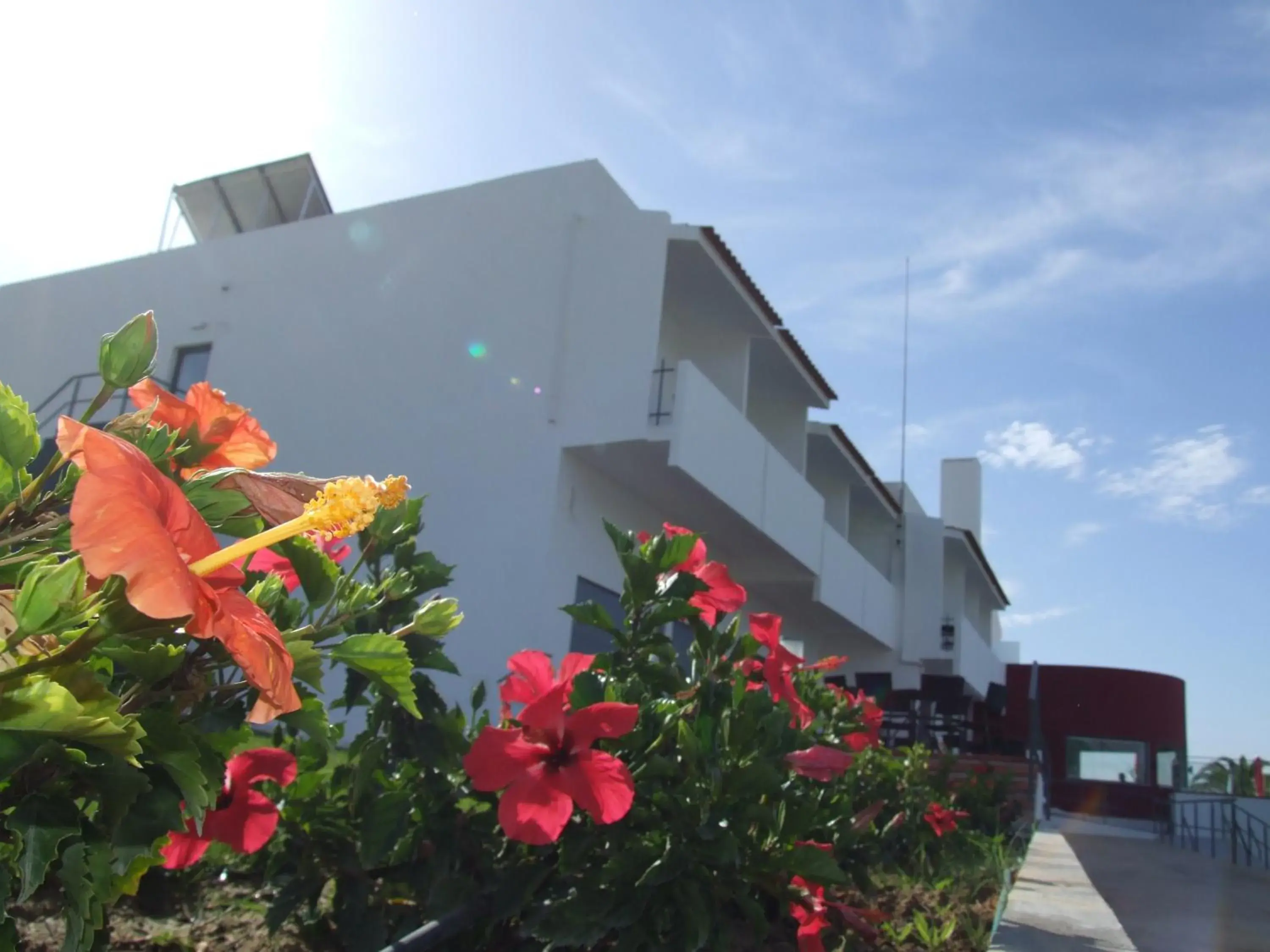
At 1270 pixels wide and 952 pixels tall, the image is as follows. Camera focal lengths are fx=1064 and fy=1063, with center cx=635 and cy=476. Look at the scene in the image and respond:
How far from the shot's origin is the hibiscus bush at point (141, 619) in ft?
2.19

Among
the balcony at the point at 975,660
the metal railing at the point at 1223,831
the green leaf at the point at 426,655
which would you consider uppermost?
the balcony at the point at 975,660

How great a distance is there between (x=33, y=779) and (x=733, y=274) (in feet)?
28.3

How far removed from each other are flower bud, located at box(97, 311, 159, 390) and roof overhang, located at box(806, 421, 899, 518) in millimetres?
12024

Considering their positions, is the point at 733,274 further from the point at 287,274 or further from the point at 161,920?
the point at 161,920

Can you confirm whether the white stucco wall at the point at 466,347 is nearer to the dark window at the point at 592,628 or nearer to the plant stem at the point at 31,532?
the dark window at the point at 592,628

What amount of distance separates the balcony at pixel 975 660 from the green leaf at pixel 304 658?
51.1 feet

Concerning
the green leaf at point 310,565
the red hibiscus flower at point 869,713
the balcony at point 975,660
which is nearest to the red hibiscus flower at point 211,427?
the green leaf at point 310,565

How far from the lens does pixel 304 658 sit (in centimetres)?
91

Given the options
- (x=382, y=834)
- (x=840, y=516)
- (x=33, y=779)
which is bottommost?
(x=382, y=834)

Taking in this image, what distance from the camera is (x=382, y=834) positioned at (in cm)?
202

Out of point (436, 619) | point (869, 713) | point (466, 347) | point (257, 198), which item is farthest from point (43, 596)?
point (257, 198)

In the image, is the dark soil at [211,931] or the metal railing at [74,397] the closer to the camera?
the dark soil at [211,931]

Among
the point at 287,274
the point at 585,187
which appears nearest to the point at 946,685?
the point at 585,187

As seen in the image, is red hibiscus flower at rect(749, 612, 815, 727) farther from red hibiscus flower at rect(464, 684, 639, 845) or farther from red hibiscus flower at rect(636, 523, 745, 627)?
red hibiscus flower at rect(464, 684, 639, 845)
